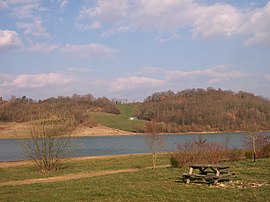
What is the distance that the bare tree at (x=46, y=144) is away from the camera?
1058 inches

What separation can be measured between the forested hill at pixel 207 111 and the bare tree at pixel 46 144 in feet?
277

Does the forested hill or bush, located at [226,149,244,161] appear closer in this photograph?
bush, located at [226,149,244,161]

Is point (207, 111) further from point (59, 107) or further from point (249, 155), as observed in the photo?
point (249, 155)

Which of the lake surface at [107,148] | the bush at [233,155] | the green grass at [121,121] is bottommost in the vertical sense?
the lake surface at [107,148]

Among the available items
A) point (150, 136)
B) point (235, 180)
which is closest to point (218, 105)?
point (150, 136)

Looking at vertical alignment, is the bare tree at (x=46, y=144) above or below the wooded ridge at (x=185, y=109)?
below

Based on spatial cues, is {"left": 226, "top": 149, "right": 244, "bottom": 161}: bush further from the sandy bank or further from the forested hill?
the forested hill

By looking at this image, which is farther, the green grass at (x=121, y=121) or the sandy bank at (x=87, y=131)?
the green grass at (x=121, y=121)

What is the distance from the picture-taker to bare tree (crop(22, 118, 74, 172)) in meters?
26.9

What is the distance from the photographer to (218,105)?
466ft

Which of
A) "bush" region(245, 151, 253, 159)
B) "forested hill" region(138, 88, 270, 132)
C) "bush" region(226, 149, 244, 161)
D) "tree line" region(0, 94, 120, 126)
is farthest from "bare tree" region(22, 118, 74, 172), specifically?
"forested hill" region(138, 88, 270, 132)

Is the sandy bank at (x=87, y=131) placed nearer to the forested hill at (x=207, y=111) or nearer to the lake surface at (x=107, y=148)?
the forested hill at (x=207, y=111)

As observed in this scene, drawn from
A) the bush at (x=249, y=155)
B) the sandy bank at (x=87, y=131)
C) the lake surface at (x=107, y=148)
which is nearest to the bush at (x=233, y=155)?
the bush at (x=249, y=155)

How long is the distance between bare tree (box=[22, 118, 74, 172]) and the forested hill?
84.5 m
